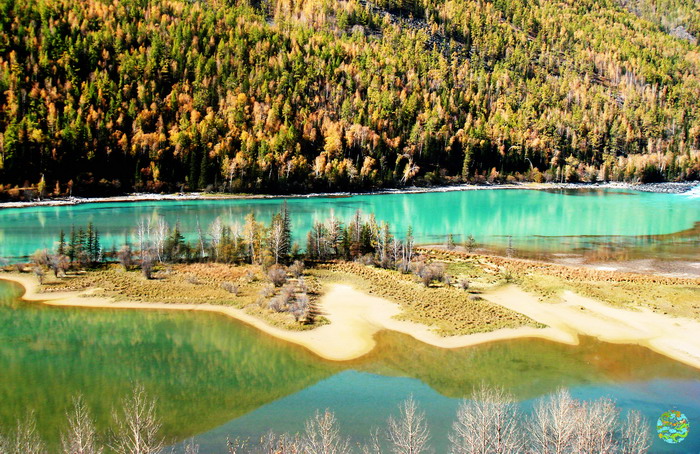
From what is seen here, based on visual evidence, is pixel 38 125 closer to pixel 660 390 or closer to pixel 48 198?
pixel 48 198

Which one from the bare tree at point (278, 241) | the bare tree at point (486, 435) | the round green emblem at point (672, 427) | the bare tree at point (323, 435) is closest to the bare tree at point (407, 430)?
the bare tree at point (486, 435)

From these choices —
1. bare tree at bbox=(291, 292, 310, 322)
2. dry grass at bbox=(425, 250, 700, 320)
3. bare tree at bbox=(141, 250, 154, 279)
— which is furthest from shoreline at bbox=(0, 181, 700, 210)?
bare tree at bbox=(291, 292, 310, 322)

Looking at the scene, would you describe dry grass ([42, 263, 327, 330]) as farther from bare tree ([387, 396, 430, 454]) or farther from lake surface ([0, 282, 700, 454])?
bare tree ([387, 396, 430, 454])

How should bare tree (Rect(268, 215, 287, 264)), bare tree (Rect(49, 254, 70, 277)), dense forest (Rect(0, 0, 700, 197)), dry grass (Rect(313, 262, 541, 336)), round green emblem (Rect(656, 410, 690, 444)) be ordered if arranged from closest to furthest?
round green emblem (Rect(656, 410, 690, 444)) → dry grass (Rect(313, 262, 541, 336)) → bare tree (Rect(49, 254, 70, 277)) → bare tree (Rect(268, 215, 287, 264)) → dense forest (Rect(0, 0, 700, 197))

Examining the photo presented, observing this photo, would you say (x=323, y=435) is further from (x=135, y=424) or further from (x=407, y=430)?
(x=135, y=424)

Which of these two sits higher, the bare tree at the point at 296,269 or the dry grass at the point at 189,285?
the bare tree at the point at 296,269

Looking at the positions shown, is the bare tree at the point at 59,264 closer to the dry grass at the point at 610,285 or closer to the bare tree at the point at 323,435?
the bare tree at the point at 323,435

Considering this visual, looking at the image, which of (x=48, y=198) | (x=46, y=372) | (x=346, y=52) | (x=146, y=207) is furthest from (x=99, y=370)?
(x=346, y=52)
